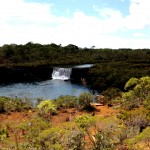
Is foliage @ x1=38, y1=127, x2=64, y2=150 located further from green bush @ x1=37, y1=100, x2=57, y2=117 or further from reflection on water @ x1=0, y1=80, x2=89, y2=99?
reflection on water @ x1=0, y1=80, x2=89, y2=99

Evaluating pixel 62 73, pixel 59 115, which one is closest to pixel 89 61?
pixel 62 73

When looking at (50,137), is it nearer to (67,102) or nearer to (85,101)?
(85,101)

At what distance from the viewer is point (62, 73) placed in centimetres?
6438

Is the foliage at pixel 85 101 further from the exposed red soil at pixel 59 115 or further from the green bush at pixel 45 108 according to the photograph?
the green bush at pixel 45 108

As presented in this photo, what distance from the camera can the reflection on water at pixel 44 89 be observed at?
45.9 meters

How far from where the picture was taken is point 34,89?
164 ft

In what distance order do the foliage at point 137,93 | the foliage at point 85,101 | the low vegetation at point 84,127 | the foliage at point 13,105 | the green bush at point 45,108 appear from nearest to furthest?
1. the low vegetation at point 84,127
2. the foliage at point 137,93
3. the green bush at point 45,108
4. the foliage at point 13,105
5. the foliage at point 85,101

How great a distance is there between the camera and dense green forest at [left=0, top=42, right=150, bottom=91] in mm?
55062

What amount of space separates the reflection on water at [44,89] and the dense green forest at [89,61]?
4.50 meters

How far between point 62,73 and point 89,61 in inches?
885

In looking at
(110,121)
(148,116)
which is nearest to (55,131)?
(110,121)

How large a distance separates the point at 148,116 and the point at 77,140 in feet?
23.4

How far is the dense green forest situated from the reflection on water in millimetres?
4502

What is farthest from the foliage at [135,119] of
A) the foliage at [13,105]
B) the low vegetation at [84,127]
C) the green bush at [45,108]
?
the foliage at [13,105]
